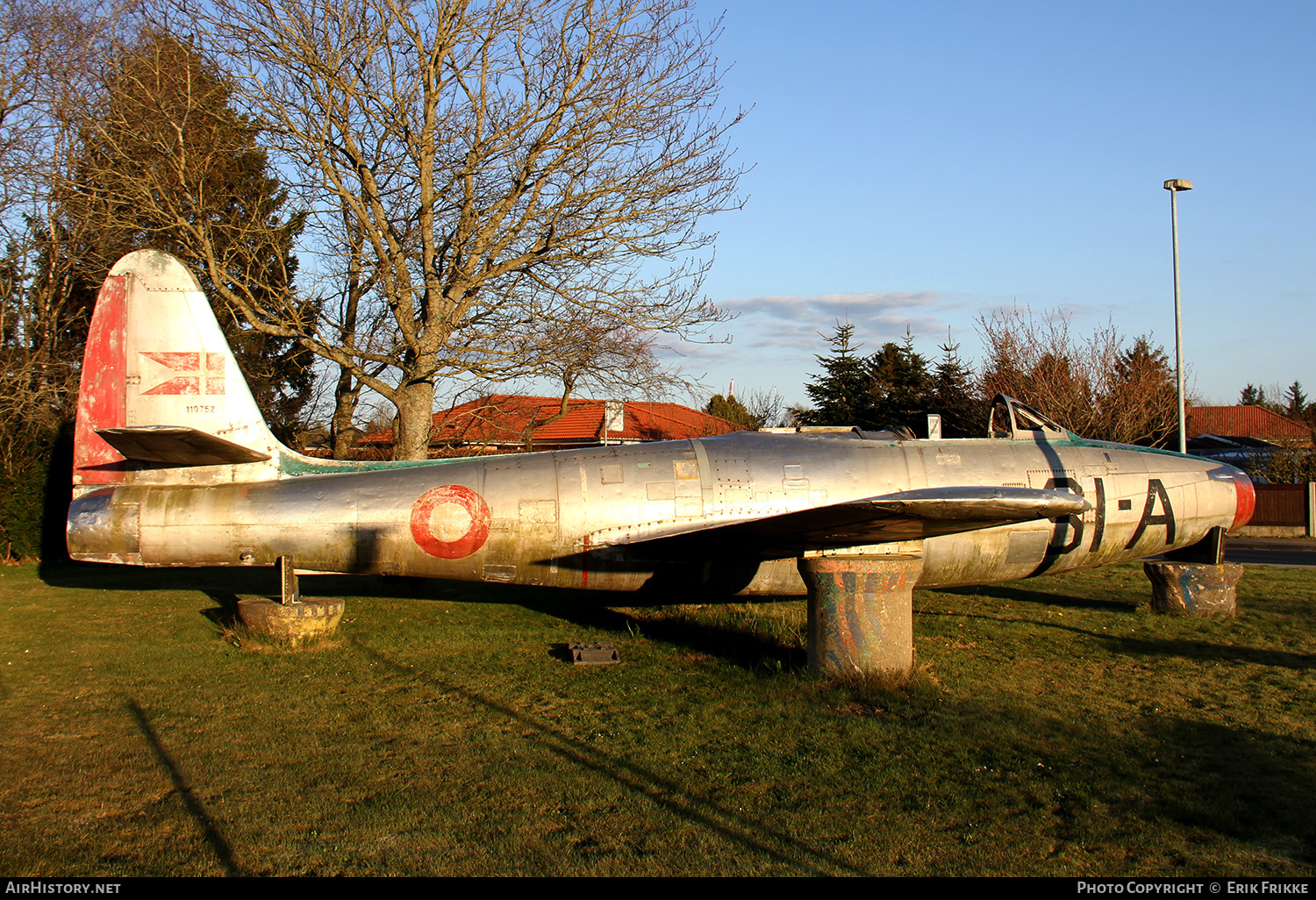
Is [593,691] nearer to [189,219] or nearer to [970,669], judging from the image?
[970,669]

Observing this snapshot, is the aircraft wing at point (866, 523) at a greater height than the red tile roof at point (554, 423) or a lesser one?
lesser

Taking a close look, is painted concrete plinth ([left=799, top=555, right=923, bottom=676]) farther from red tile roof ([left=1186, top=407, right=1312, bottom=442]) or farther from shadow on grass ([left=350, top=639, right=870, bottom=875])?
red tile roof ([left=1186, top=407, right=1312, bottom=442])

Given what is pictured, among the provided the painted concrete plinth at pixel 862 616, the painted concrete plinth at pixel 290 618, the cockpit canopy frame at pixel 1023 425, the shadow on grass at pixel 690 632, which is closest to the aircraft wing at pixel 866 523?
the painted concrete plinth at pixel 862 616

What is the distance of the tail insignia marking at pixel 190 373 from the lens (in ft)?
29.4

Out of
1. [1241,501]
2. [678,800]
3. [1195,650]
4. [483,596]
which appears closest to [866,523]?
[678,800]

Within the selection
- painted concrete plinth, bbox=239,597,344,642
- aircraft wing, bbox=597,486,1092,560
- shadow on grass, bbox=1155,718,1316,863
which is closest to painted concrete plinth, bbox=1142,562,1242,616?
aircraft wing, bbox=597,486,1092,560

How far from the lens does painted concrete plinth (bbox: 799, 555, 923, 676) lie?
772cm

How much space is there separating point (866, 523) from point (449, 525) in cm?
444

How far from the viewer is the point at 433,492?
884 cm

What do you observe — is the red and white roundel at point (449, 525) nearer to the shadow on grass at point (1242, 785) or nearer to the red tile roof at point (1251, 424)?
the shadow on grass at point (1242, 785)

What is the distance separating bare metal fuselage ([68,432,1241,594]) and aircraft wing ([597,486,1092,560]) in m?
0.05

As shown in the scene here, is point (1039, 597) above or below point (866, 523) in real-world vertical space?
below

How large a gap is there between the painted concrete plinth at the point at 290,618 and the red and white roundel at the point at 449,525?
1.57m

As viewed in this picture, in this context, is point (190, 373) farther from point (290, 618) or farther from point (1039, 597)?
point (1039, 597)
